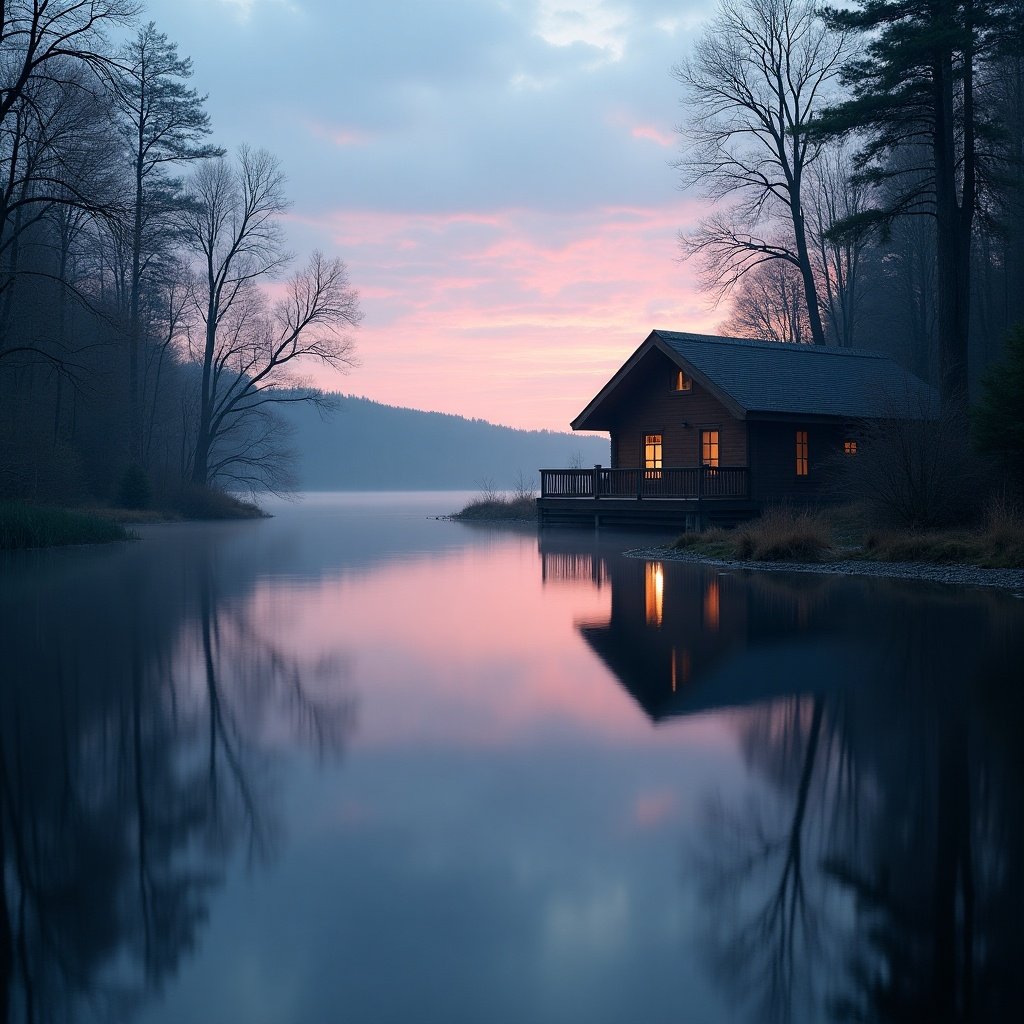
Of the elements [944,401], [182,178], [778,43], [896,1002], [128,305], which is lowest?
[896,1002]

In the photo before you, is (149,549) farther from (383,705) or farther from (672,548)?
(383,705)

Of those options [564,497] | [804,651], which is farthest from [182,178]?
[804,651]

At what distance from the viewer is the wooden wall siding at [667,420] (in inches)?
1336

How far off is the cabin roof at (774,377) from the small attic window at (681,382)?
1300 mm

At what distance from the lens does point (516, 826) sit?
5.69m

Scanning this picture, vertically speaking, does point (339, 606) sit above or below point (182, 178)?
Answer: below

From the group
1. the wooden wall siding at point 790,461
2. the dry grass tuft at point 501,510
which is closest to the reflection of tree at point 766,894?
the wooden wall siding at point 790,461

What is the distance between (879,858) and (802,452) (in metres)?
30.9

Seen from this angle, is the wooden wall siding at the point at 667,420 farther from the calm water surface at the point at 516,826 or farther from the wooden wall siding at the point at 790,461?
the calm water surface at the point at 516,826

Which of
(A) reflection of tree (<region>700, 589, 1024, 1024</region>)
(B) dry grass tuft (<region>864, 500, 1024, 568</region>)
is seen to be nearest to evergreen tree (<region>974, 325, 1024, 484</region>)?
(B) dry grass tuft (<region>864, 500, 1024, 568</region>)

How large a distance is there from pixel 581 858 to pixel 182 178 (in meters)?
50.2

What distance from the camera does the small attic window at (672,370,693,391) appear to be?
116ft

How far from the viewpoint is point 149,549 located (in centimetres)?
2955

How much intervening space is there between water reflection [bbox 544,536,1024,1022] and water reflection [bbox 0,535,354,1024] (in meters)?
2.39
